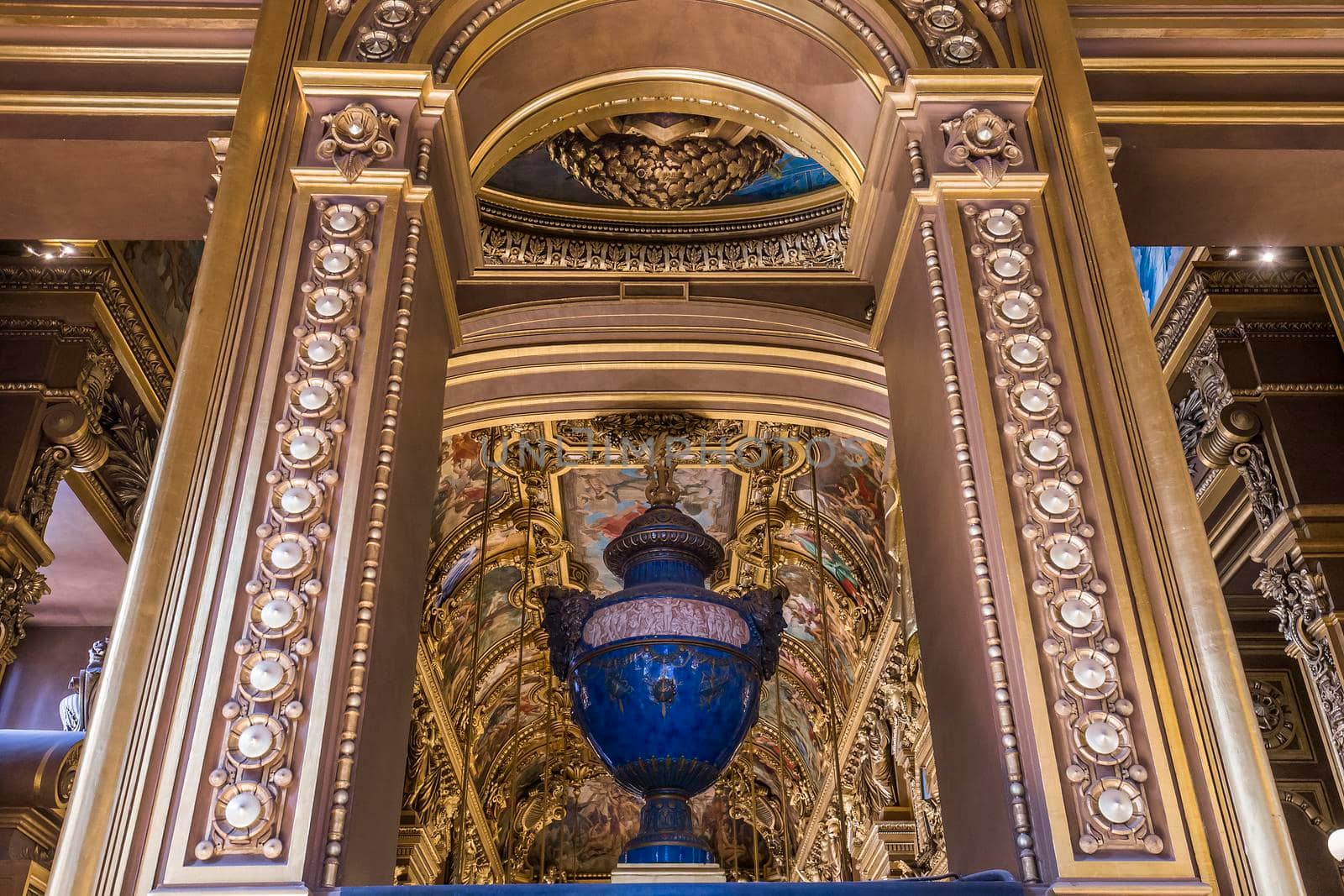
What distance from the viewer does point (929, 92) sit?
3.35 m

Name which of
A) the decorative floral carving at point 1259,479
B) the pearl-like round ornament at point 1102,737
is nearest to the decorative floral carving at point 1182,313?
the decorative floral carving at point 1259,479

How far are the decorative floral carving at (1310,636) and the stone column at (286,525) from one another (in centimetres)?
547

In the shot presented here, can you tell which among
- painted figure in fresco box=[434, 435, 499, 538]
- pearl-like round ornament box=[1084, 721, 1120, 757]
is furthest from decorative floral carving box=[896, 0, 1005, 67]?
painted figure in fresco box=[434, 435, 499, 538]

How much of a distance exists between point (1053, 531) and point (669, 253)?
4815mm

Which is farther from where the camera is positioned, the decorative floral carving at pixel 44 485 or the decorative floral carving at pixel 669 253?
the decorative floral carving at pixel 669 253

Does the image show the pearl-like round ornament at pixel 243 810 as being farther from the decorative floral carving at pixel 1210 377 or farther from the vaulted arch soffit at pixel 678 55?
the decorative floral carving at pixel 1210 377

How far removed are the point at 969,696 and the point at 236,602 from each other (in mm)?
1719

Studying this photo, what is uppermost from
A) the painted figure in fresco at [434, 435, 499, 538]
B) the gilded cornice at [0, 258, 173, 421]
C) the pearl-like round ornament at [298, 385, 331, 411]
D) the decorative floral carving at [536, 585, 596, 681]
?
the painted figure in fresco at [434, 435, 499, 538]

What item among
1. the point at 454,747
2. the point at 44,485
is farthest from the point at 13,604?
the point at 454,747

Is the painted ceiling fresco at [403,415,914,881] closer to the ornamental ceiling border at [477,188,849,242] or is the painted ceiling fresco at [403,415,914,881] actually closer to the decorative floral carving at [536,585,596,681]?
the ornamental ceiling border at [477,188,849,242]

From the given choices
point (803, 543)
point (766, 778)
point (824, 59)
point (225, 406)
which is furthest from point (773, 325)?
point (766, 778)

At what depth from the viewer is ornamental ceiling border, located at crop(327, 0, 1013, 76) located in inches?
136

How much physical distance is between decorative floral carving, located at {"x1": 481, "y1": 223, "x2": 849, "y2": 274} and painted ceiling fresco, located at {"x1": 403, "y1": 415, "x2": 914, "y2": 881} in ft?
3.99

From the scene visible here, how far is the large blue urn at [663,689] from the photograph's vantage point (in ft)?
10.1
